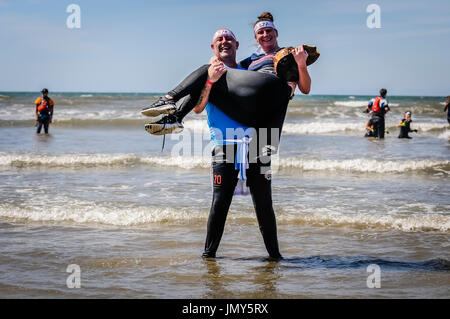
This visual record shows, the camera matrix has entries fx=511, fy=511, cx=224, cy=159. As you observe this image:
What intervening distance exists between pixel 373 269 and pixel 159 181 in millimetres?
5575

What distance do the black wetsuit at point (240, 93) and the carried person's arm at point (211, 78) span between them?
0.03 metres

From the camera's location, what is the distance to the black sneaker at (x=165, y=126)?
3965 mm

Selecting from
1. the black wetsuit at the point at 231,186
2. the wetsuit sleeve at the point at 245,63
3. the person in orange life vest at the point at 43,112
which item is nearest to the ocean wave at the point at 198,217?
the black wetsuit at the point at 231,186

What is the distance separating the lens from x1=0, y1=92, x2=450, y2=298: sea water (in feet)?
13.7

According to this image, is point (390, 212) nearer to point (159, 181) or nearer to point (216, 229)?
point (216, 229)

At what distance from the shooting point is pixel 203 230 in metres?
6.08

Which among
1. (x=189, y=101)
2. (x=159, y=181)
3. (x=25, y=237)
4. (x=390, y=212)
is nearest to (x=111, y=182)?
(x=159, y=181)

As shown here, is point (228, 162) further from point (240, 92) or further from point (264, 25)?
point (264, 25)

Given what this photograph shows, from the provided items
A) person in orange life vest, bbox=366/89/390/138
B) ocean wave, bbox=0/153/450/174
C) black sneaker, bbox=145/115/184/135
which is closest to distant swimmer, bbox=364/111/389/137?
person in orange life vest, bbox=366/89/390/138

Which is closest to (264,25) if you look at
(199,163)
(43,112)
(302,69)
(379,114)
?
(302,69)

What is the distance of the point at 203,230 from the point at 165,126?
93.8 inches

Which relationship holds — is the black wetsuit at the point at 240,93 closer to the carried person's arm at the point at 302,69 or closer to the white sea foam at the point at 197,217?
the carried person's arm at the point at 302,69

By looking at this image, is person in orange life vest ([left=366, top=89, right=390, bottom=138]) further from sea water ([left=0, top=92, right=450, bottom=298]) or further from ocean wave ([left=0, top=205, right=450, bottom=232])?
ocean wave ([left=0, top=205, right=450, bottom=232])
